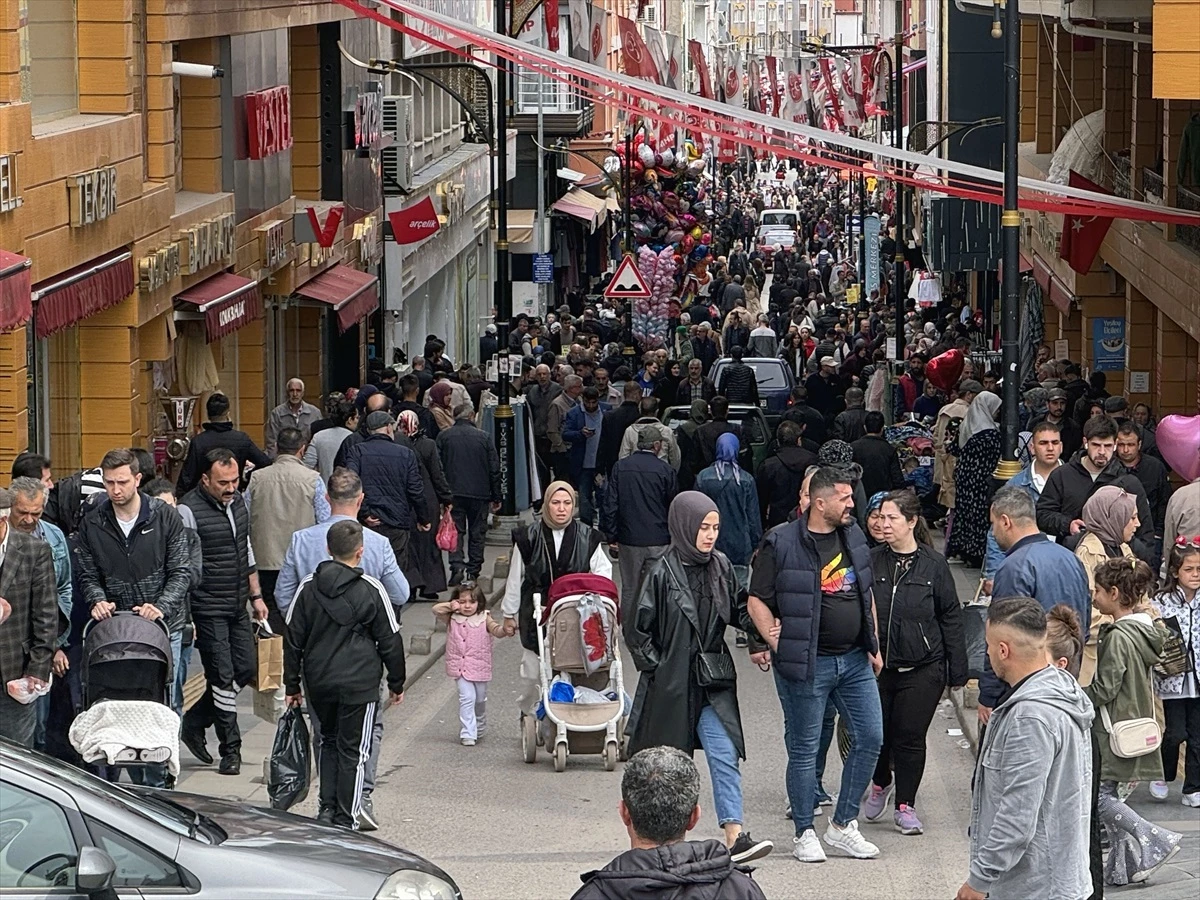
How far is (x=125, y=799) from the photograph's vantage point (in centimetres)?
719

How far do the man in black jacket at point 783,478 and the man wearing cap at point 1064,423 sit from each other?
2181 mm

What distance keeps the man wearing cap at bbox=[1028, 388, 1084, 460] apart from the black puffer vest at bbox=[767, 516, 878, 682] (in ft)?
27.0

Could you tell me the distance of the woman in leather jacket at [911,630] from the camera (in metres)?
10.6

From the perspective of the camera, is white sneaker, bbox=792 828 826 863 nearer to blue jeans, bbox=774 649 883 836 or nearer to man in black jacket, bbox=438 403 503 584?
blue jeans, bbox=774 649 883 836

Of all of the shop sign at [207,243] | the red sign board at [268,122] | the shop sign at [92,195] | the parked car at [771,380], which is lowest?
the parked car at [771,380]

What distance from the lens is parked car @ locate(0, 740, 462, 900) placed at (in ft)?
21.9

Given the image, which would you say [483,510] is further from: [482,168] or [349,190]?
[482,168]

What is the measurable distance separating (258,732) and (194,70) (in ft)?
27.5

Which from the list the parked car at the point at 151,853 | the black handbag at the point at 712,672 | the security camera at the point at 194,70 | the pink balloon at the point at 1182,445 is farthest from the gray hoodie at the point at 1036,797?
the security camera at the point at 194,70

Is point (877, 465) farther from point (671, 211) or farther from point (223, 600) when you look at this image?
point (671, 211)

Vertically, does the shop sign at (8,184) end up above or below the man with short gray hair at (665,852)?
above

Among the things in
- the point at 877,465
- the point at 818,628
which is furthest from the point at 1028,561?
the point at 877,465

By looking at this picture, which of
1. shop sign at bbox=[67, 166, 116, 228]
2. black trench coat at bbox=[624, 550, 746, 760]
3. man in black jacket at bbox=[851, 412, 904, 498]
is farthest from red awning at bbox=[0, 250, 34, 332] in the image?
man in black jacket at bbox=[851, 412, 904, 498]

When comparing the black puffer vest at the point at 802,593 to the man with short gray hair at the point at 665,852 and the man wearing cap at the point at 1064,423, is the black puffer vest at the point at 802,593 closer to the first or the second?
the man with short gray hair at the point at 665,852
